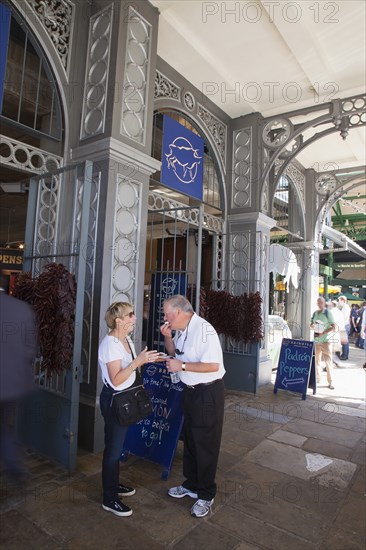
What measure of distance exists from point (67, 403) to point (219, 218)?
4145 mm

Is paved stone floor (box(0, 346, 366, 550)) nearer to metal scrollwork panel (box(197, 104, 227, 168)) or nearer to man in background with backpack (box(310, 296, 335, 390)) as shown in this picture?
man in background with backpack (box(310, 296, 335, 390))

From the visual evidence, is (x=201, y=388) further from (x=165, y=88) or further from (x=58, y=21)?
(x=165, y=88)

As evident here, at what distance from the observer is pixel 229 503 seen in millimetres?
2770

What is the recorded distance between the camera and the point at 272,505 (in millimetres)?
2777

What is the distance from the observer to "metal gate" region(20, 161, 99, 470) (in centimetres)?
311

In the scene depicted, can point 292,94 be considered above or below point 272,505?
above

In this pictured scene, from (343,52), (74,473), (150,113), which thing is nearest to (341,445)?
(74,473)

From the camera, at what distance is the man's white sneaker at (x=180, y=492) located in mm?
2787

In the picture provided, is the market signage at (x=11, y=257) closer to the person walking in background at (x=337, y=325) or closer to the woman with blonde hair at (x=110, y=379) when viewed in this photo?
the woman with blonde hair at (x=110, y=379)

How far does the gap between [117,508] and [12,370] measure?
1213mm

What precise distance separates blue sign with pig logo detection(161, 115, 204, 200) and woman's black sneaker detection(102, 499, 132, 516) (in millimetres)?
3741

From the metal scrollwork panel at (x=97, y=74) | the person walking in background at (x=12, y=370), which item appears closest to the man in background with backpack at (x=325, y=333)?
the metal scrollwork panel at (x=97, y=74)

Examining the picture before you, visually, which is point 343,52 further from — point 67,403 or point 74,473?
point 74,473

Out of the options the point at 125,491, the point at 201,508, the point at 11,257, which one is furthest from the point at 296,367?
the point at 11,257
